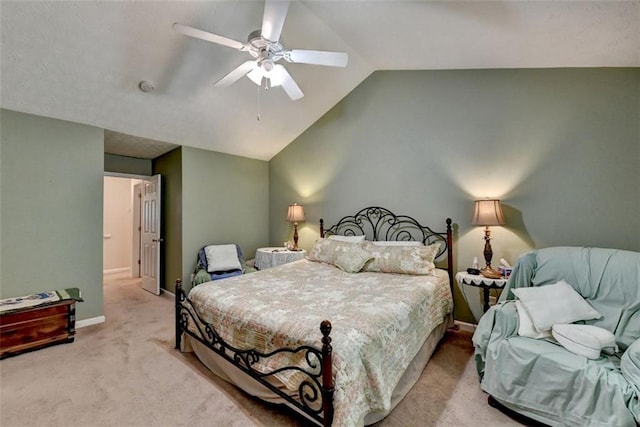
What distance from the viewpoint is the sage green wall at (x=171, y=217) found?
4.37 metres

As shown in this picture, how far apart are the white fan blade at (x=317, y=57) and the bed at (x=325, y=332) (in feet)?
6.39

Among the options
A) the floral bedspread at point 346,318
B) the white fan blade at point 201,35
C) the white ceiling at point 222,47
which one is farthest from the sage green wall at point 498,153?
the white fan blade at point 201,35

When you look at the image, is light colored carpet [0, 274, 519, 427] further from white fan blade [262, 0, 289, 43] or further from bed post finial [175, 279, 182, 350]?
white fan blade [262, 0, 289, 43]

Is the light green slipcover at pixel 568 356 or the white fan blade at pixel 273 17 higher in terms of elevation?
the white fan blade at pixel 273 17

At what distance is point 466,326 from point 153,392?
3203mm

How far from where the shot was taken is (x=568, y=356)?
1.69 m

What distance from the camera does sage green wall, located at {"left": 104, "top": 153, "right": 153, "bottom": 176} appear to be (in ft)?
15.4

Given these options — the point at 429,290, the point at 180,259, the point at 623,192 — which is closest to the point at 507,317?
the point at 429,290

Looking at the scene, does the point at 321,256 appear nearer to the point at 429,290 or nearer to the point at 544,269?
the point at 429,290

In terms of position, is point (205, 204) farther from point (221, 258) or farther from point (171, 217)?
point (221, 258)

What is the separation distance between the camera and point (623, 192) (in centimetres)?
252

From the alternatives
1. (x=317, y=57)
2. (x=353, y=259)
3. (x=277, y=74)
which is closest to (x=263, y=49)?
(x=277, y=74)

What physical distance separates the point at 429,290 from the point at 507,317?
644 mm

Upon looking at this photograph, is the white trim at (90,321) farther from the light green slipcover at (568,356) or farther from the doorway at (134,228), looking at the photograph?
the light green slipcover at (568,356)
